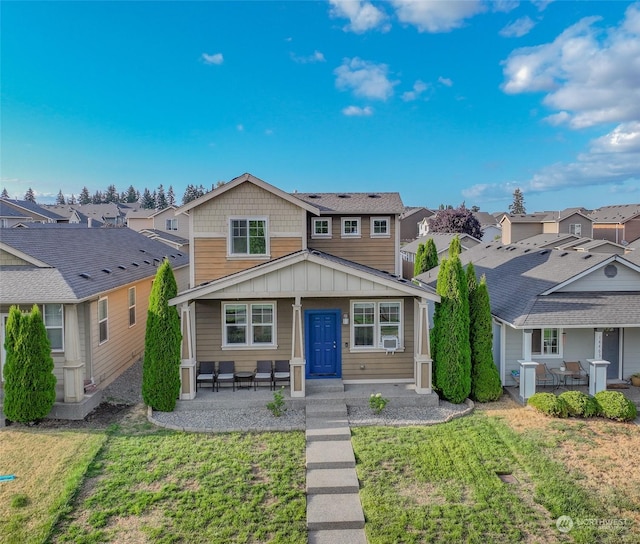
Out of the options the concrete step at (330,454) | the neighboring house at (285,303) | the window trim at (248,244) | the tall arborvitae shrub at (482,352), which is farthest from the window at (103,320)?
the tall arborvitae shrub at (482,352)

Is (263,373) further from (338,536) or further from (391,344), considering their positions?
(338,536)

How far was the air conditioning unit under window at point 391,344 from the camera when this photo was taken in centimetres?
1423

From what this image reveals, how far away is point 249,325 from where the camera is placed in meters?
14.3

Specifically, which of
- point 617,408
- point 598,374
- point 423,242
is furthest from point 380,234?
point 423,242

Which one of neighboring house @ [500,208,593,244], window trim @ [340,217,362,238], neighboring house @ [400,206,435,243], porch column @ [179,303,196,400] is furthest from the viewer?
neighboring house @ [400,206,435,243]

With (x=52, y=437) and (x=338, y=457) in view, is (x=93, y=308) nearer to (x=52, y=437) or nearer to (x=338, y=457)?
(x=52, y=437)

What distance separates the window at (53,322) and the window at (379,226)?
11.0 meters

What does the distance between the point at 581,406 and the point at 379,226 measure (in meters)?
9.22

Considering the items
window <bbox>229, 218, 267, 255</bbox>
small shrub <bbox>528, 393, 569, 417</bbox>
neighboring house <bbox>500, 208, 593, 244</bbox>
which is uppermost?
neighboring house <bbox>500, 208, 593, 244</bbox>

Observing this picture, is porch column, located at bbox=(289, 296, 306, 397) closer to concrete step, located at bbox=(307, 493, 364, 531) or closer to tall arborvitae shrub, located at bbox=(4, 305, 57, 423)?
concrete step, located at bbox=(307, 493, 364, 531)

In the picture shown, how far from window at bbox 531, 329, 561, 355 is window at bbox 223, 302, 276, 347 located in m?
8.41

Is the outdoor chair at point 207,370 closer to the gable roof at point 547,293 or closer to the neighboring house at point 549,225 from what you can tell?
the gable roof at point 547,293

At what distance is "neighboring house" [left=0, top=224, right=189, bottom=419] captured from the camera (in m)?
12.2

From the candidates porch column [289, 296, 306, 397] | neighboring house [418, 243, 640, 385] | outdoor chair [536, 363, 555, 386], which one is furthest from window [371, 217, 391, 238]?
outdoor chair [536, 363, 555, 386]
